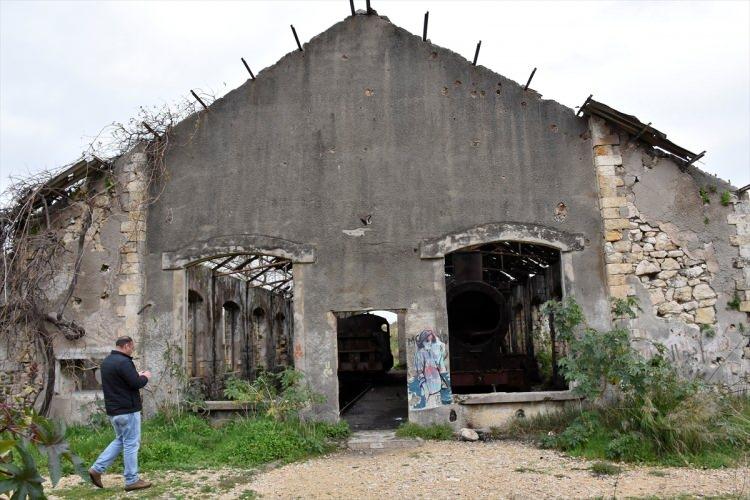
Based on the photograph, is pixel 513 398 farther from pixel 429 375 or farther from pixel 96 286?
pixel 96 286

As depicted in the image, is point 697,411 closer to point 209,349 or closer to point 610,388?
point 610,388

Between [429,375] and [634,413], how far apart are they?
2.82 meters

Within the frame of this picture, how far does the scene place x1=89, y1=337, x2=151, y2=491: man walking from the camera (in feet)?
21.5

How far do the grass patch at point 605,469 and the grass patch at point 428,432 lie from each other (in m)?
2.35

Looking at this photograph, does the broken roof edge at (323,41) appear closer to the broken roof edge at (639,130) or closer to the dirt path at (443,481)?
the broken roof edge at (639,130)

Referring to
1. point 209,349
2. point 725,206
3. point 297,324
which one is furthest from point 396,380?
point 725,206

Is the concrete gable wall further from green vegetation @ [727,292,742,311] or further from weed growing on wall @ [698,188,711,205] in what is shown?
green vegetation @ [727,292,742,311]

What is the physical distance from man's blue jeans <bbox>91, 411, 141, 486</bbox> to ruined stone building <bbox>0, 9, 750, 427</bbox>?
9.42 feet

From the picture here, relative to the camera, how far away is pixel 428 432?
353 inches

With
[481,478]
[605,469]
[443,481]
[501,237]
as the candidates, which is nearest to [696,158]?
[501,237]

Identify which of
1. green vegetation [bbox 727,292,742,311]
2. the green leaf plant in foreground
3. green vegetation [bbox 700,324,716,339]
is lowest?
the green leaf plant in foreground

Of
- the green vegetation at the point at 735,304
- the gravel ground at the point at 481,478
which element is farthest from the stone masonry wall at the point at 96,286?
the green vegetation at the point at 735,304

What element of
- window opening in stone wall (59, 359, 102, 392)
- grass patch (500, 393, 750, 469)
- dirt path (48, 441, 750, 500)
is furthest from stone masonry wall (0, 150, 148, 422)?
grass patch (500, 393, 750, 469)

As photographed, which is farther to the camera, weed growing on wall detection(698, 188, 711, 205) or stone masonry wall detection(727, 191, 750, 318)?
weed growing on wall detection(698, 188, 711, 205)
